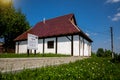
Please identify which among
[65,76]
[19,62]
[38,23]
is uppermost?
[38,23]

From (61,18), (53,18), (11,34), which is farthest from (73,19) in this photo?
(11,34)

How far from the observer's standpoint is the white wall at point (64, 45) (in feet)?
79.0

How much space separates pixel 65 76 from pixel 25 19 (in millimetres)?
41597

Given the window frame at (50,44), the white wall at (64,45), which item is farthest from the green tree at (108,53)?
the window frame at (50,44)

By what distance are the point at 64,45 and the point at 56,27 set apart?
413cm

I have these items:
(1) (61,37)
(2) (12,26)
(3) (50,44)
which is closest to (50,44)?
(3) (50,44)

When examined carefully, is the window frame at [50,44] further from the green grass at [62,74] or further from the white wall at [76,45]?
the green grass at [62,74]

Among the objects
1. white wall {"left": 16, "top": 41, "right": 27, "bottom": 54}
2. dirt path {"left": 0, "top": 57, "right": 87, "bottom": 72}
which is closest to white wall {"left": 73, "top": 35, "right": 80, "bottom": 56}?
white wall {"left": 16, "top": 41, "right": 27, "bottom": 54}

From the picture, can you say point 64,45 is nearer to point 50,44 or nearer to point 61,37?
point 61,37

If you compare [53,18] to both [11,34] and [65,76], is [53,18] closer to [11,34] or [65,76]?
[11,34]

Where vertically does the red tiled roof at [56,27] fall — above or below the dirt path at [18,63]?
above

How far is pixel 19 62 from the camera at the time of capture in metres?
7.30

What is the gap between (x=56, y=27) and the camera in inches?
1074

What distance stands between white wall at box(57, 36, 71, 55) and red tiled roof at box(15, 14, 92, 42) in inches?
35.0
